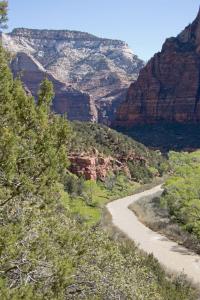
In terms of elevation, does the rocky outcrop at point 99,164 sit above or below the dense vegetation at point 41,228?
below

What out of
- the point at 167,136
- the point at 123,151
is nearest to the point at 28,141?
the point at 123,151

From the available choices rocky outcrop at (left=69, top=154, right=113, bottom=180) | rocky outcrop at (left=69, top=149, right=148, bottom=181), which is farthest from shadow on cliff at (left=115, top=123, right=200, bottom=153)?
rocky outcrop at (left=69, top=154, right=113, bottom=180)

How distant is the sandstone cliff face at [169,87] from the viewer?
453 ft

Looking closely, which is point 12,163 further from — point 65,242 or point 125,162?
point 125,162

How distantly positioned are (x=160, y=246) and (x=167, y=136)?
89547mm

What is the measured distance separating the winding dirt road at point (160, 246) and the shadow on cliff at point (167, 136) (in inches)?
2450

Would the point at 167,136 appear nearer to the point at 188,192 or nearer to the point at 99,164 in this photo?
the point at 99,164

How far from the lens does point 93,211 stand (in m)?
51.6

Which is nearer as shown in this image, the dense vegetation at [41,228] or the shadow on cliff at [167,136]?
the dense vegetation at [41,228]

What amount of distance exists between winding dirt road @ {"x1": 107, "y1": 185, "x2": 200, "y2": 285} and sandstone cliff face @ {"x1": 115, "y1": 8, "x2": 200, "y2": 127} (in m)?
85.9

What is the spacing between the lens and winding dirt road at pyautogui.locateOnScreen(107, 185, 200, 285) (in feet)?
94.9

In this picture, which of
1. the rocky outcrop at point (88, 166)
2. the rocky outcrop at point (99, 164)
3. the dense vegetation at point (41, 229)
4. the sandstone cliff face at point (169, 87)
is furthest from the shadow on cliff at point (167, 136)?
the dense vegetation at point (41, 229)

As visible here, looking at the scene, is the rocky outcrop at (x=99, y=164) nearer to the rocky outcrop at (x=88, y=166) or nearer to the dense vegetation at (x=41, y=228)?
the rocky outcrop at (x=88, y=166)

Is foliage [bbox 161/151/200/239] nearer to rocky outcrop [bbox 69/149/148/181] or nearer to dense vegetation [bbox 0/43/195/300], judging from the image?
dense vegetation [bbox 0/43/195/300]
